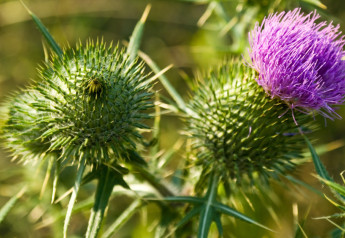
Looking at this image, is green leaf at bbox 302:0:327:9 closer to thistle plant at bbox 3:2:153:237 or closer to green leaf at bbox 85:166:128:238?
thistle plant at bbox 3:2:153:237

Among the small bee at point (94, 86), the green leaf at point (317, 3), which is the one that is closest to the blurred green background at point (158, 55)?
the green leaf at point (317, 3)

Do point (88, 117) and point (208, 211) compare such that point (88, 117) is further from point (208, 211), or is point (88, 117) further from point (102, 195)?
point (208, 211)

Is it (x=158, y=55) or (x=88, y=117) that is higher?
(x=158, y=55)

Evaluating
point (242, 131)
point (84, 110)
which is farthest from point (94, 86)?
point (242, 131)

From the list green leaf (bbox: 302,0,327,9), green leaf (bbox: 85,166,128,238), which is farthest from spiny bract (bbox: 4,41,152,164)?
green leaf (bbox: 302,0,327,9)

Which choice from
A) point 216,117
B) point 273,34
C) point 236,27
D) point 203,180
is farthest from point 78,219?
point 273,34

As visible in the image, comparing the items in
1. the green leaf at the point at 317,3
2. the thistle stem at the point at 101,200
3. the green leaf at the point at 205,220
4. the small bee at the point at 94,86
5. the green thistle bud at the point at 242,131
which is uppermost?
the green leaf at the point at 317,3

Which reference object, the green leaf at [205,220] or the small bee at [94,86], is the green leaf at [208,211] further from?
the small bee at [94,86]
